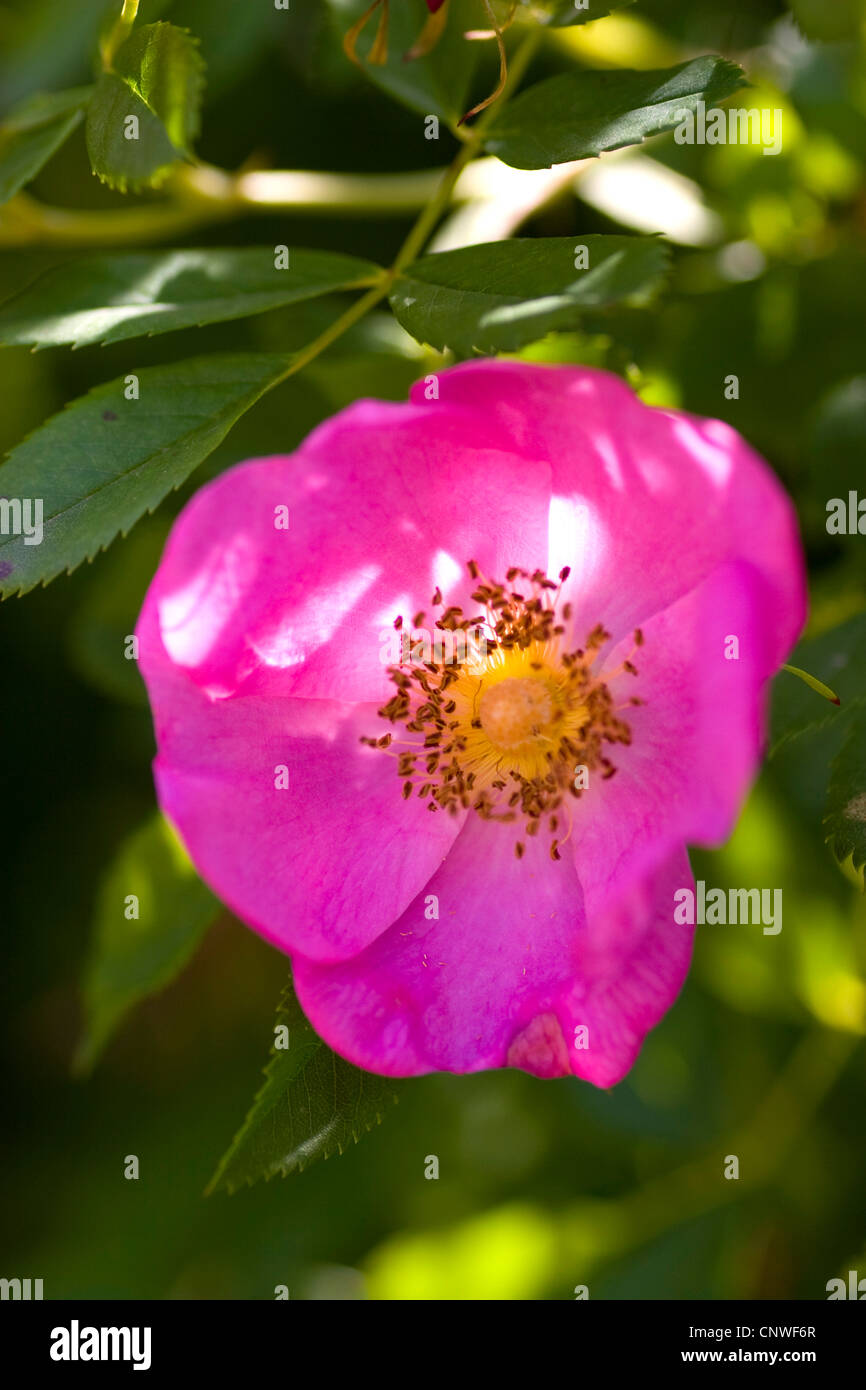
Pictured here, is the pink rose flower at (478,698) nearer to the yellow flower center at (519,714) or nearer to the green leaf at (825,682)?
the yellow flower center at (519,714)

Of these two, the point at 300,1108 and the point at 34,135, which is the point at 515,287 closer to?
the point at 34,135

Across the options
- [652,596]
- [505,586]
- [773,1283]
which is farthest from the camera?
[773,1283]

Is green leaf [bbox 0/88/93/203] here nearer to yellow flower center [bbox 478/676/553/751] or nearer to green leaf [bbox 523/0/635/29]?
green leaf [bbox 523/0/635/29]

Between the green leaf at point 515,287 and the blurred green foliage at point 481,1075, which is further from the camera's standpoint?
the blurred green foliage at point 481,1075

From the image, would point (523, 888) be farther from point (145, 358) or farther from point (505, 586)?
point (145, 358)

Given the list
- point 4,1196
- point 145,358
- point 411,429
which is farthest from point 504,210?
point 4,1196

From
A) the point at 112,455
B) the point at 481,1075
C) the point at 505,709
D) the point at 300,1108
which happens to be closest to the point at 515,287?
the point at 112,455

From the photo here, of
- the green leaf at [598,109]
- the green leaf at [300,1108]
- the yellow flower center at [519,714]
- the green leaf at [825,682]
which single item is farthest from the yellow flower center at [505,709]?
the green leaf at [598,109]
